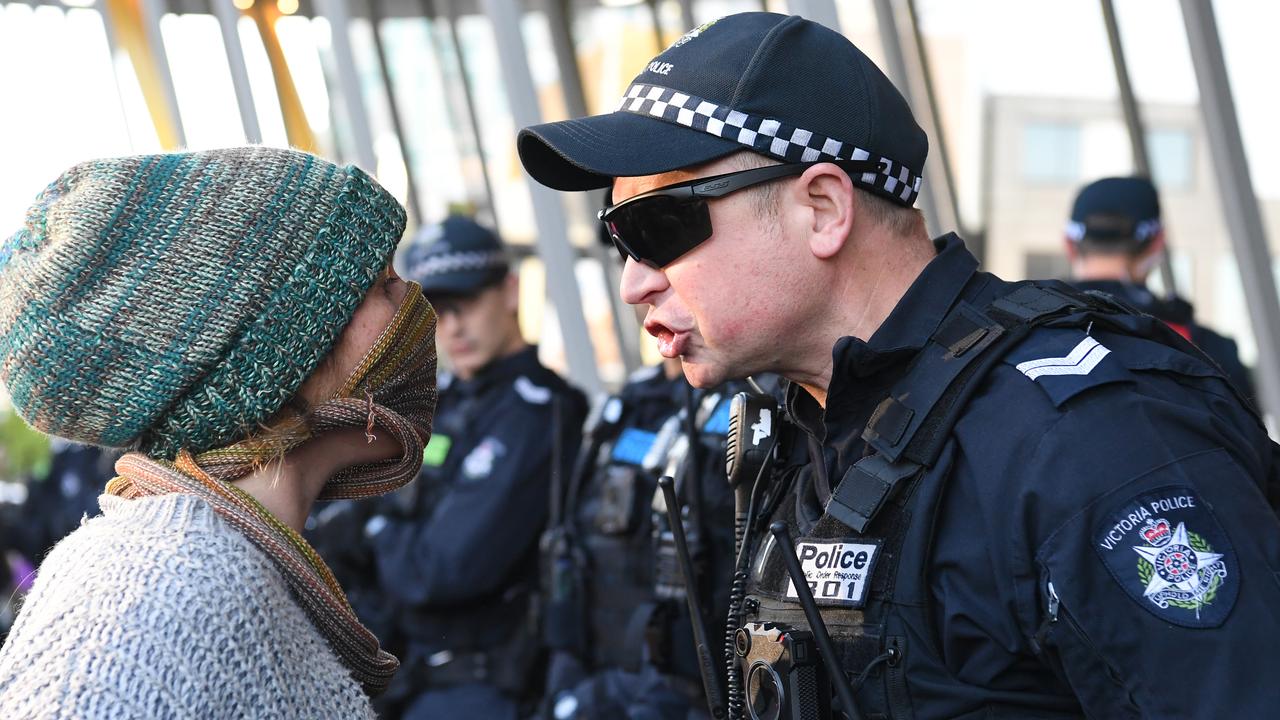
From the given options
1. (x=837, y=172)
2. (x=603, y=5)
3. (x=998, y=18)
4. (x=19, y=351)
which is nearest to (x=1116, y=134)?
(x=998, y=18)

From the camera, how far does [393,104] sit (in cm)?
1405

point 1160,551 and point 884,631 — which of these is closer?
point 1160,551

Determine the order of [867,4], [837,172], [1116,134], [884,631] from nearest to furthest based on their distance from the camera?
[884,631], [837,172], [1116,134], [867,4]

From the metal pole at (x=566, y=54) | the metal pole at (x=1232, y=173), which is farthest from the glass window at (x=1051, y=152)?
the metal pole at (x=566, y=54)

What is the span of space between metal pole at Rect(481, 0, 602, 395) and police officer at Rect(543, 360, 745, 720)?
383cm

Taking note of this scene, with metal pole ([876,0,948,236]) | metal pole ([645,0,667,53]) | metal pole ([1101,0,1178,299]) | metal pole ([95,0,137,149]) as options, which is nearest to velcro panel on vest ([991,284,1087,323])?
metal pole ([1101,0,1178,299])

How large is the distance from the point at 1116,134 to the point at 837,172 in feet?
21.4

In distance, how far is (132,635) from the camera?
59.6 inches

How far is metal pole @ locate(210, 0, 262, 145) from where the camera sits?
1098 cm

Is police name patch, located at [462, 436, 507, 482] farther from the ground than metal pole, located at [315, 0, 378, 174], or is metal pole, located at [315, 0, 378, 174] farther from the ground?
metal pole, located at [315, 0, 378, 174]

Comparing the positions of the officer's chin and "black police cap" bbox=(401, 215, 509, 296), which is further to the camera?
"black police cap" bbox=(401, 215, 509, 296)

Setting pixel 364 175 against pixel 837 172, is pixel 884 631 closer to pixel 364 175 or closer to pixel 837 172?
pixel 837 172

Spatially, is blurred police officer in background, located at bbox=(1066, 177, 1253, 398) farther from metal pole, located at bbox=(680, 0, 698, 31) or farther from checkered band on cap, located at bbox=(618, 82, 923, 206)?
metal pole, located at bbox=(680, 0, 698, 31)

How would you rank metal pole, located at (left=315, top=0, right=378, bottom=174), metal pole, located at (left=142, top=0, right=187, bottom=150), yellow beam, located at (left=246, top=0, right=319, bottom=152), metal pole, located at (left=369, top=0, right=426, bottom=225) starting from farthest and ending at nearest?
metal pole, located at (left=369, top=0, right=426, bottom=225), yellow beam, located at (left=246, top=0, right=319, bottom=152), metal pole, located at (left=142, top=0, right=187, bottom=150), metal pole, located at (left=315, top=0, right=378, bottom=174)
